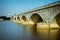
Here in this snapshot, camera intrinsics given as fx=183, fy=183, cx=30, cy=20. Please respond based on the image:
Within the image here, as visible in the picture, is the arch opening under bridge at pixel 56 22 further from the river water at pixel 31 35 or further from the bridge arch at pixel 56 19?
the river water at pixel 31 35

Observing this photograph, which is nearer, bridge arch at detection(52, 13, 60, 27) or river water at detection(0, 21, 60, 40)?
river water at detection(0, 21, 60, 40)

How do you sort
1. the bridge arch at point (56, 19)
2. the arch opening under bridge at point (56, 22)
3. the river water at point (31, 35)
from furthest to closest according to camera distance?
the bridge arch at point (56, 19)
the arch opening under bridge at point (56, 22)
the river water at point (31, 35)

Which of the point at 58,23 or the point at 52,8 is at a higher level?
the point at 52,8

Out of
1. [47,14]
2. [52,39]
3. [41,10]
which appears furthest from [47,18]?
→ [52,39]

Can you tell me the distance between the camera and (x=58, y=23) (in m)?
32.6

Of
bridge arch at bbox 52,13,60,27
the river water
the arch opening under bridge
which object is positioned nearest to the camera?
the river water

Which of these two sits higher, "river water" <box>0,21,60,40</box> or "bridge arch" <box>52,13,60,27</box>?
"bridge arch" <box>52,13,60,27</box>

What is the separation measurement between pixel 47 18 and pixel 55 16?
2268 millimetres

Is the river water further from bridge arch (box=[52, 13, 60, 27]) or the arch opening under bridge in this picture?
bridge arch (box=[52, 13, 60, 27])

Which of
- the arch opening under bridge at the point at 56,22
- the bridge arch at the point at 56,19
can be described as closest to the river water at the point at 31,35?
the arch opening under bridge at the point at 56,22

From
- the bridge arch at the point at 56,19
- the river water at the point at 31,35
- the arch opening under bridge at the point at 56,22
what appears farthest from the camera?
the bridge arch at the point at 56,19

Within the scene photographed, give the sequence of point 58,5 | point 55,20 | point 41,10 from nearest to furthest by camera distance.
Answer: point 58,5, point 55,20, point 41,10

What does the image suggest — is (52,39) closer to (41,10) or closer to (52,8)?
(52,8)

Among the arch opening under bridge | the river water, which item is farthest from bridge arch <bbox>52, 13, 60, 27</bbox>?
the river water
